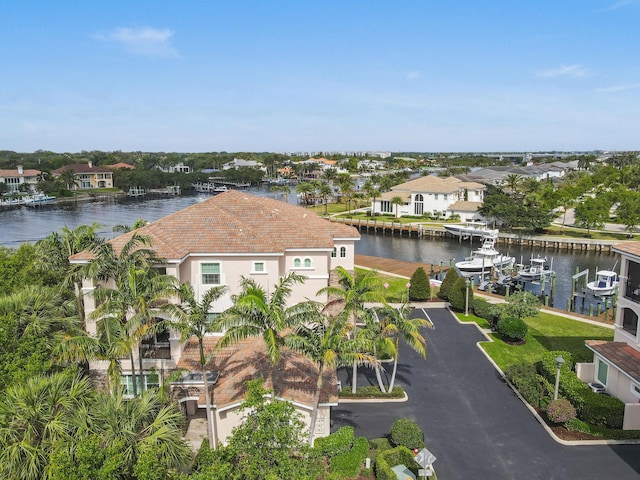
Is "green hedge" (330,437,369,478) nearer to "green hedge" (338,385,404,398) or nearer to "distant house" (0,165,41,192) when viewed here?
"green hedge" (338,385,404,398)

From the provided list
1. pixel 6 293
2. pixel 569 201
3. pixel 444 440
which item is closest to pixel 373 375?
pixel 444 440

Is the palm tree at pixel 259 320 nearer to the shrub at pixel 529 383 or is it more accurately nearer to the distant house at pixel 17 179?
the shrub at pixel 529 383

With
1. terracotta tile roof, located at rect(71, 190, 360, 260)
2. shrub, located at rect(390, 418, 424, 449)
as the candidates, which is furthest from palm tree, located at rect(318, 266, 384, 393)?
terracotta tile roof, located at rect(71, 190, 360, 260)

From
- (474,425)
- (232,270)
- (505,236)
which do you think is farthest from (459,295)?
(505,236)

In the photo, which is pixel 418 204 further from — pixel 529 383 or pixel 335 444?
pixel 335 444

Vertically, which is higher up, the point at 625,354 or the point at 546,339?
the point at 625,354

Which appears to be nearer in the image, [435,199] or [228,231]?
[228,231]
